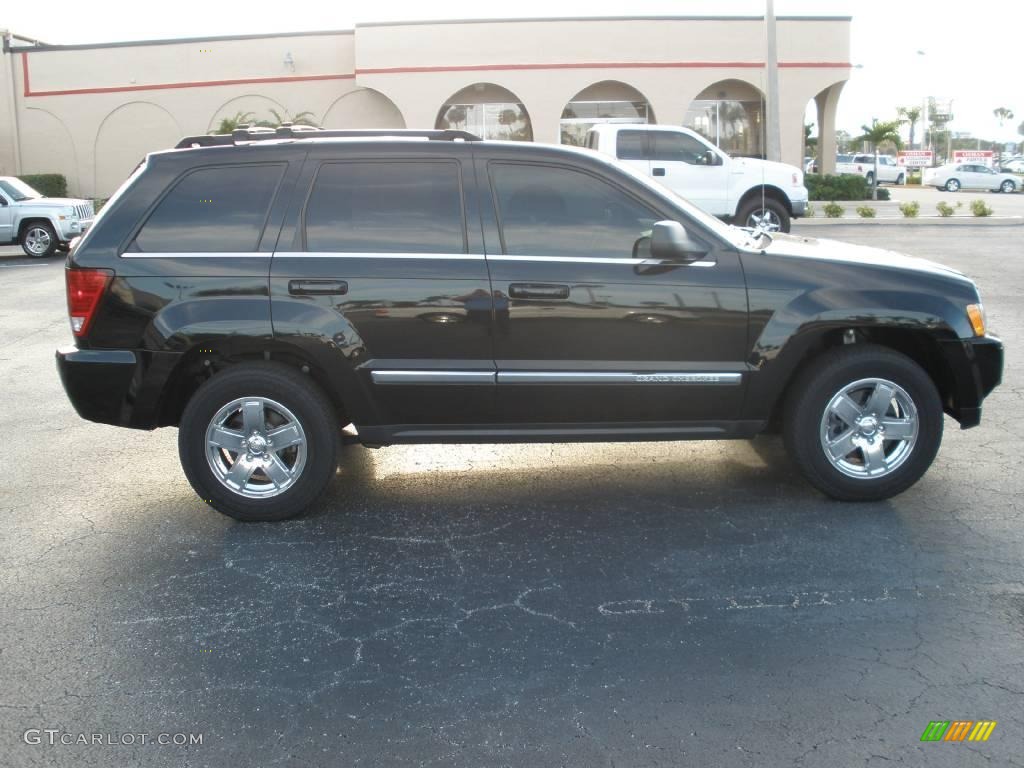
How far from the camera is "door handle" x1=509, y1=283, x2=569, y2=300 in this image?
5.39 m

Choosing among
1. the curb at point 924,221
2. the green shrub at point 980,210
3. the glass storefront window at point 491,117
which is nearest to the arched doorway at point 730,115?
the glass storefront window at point 491,117

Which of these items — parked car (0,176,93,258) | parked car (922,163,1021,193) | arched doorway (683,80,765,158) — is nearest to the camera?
parked car (0,176,93,258)

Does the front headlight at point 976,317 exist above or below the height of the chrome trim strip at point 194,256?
below

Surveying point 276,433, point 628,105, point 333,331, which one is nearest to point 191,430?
point 276,433

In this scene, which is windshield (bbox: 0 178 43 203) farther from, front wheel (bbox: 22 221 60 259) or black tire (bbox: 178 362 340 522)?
black tire (bbox: 178 362 340 522)

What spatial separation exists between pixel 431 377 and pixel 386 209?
0.93 metres

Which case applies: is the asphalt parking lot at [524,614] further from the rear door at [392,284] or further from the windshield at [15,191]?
the windshield at [15,191]

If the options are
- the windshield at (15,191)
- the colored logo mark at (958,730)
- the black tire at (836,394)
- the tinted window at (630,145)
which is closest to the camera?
the colored logo mark at (958,730)

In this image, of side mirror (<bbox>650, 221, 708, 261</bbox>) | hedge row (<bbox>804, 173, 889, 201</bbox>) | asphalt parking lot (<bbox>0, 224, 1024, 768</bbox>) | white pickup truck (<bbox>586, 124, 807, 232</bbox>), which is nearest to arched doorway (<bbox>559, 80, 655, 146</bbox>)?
hedge row (<bbox>804, 173, 889, 201</bbox>)

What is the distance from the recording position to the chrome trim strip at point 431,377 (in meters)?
5.45

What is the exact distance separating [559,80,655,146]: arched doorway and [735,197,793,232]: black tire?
1337cm

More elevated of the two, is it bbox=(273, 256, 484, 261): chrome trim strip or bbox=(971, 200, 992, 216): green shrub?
bbox=(971, 200, 992, 216): green shrub

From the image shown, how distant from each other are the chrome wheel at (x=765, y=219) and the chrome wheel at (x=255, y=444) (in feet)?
46.5

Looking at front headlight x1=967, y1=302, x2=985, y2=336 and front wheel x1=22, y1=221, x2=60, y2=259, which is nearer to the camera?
front headlight x1=967, y1=302, x2=985, y2=336
